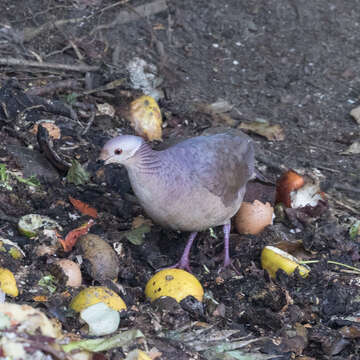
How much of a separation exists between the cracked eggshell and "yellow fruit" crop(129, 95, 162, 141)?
1.15m

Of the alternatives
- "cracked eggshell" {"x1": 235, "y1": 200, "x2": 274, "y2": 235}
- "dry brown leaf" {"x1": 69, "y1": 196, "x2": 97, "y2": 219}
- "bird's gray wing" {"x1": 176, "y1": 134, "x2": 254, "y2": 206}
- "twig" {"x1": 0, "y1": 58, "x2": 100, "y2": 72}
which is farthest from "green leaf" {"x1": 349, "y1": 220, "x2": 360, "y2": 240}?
"twig" {"x1": 0, "y1": 58, "x2": 100, "y2": 72}

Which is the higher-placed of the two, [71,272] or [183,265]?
[71,272]

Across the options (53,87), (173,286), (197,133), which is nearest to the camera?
(173,286)

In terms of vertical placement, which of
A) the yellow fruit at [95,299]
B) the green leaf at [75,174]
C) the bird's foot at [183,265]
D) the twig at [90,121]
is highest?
the yellow fruit at [95,299]

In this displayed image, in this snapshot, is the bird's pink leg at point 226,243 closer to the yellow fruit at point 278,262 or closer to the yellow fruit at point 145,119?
the yellow fruit at point 278,262

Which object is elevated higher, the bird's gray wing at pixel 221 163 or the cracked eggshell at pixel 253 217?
the bird's gray wing at pixel 221 163

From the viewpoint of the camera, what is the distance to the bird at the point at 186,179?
3840 mm

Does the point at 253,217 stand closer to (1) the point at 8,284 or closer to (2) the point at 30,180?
(2) the point at 30,180

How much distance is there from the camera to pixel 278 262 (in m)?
3.96

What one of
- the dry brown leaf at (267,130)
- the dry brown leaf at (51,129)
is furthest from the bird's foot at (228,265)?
the dry brown leaf at (267,130)

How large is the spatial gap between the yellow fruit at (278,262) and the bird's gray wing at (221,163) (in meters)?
0.43

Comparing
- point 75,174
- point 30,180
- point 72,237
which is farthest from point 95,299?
point 75,174

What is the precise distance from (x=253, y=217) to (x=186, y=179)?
2.71 ft

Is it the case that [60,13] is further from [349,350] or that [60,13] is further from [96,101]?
[349,350]
